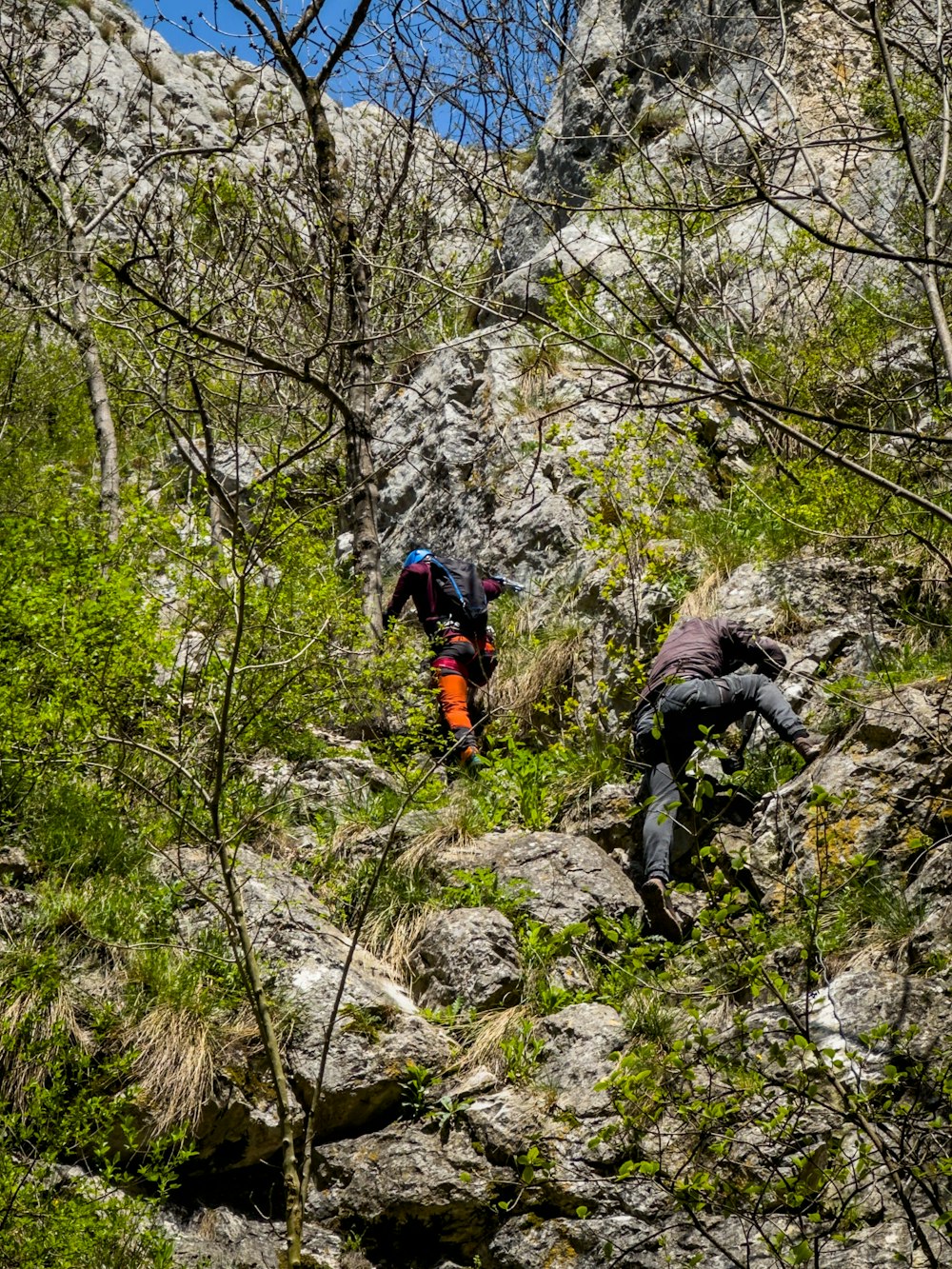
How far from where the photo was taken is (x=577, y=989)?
562 centimetres

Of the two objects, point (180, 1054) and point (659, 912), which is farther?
point (659, 912)

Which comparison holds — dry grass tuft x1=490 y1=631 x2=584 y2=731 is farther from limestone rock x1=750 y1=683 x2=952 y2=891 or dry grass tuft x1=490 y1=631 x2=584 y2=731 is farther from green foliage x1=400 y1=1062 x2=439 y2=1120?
green foliage x1=400 y1=1062 x2=439 y2=1120

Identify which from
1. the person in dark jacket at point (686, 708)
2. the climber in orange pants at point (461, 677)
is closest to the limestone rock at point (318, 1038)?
the person in dark jacket at point (686, 708)

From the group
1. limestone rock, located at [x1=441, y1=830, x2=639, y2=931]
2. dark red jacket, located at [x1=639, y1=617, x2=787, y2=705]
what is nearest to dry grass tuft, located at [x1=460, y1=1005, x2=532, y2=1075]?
limestone rock, located at [x1=441, y1=830, x2=639, y2=931]

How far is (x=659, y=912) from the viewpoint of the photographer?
5.79 metres

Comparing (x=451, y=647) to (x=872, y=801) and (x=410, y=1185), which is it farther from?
(x=410, y=1185)

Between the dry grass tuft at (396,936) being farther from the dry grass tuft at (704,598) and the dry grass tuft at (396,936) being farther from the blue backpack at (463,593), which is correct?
the dry grass tuft at (704,598)

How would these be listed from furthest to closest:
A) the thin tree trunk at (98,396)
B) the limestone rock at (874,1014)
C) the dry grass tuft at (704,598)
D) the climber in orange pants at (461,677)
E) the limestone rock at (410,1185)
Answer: the thin tree trunk at (98,396) → the dry grass tuft at (704,598) → the climber in orange pants at (461,677) → the limestone rock at (410,1185) → the limestone rock at (874,1014)

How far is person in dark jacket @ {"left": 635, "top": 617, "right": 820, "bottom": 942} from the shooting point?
580cm

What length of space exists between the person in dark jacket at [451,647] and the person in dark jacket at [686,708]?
1494 mm

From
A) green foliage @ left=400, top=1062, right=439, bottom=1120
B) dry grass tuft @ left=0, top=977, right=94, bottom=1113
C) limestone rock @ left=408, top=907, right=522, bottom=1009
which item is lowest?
dry grass tuft @ left=0, top=977, right=94, bottom=1113

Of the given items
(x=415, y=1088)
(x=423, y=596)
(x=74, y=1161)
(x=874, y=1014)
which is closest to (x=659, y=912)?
(x=874, y=1014)

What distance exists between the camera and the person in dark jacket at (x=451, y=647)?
756 cm

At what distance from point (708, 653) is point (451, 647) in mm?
2120
